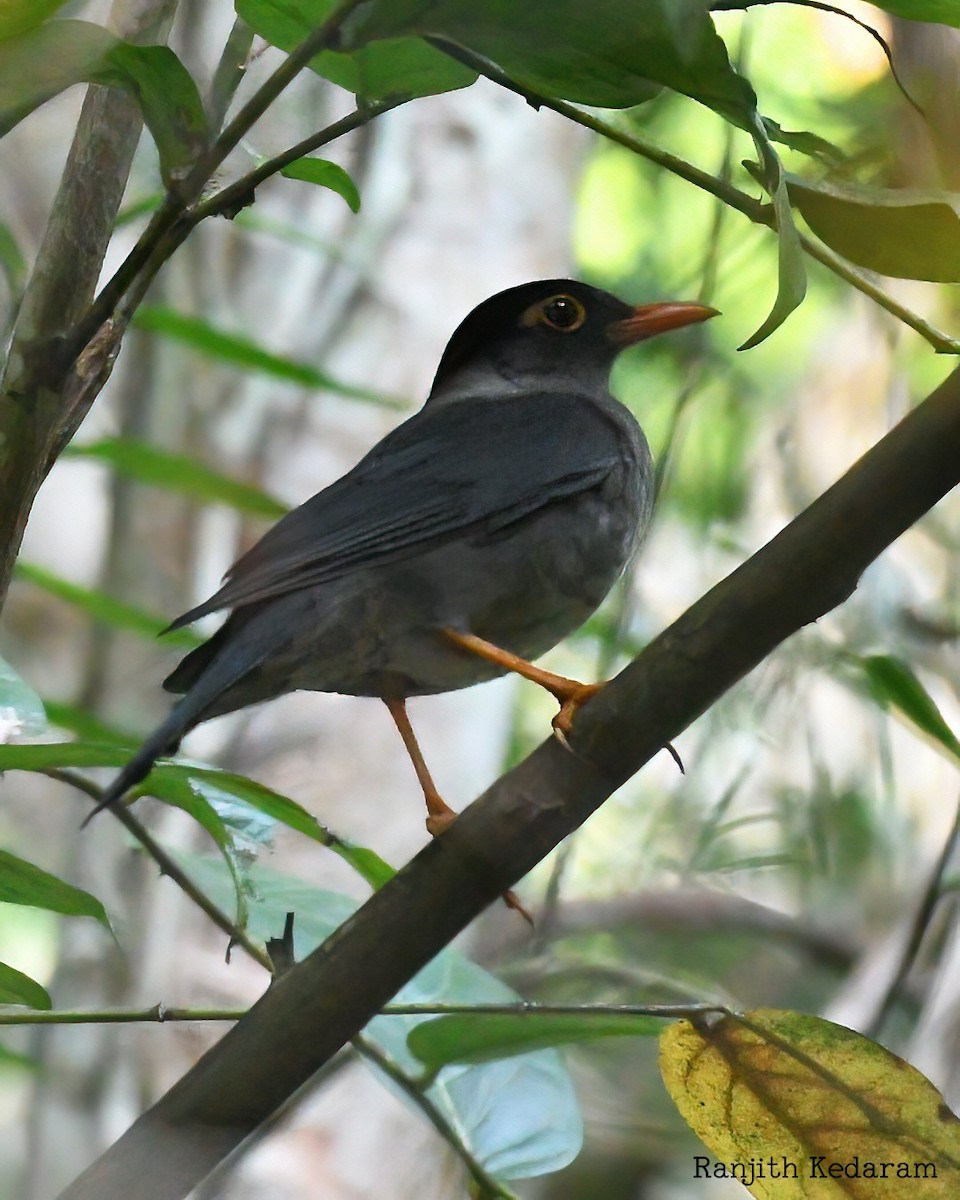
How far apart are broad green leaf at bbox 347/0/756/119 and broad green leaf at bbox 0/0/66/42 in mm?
262

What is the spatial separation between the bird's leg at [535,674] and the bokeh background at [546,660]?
3.37 feet

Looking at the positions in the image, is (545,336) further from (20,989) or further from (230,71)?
(20,989)

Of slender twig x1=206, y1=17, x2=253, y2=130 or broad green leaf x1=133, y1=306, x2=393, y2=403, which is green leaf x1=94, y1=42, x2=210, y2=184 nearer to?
slender twig x1=206, y1=17, x2=253, y2=130

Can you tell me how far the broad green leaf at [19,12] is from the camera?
1.17 metres

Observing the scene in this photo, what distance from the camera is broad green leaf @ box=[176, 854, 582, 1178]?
6.62 ft

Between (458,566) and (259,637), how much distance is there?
1.46 feet

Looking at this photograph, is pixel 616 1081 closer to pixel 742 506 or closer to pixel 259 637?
pixel 259 637

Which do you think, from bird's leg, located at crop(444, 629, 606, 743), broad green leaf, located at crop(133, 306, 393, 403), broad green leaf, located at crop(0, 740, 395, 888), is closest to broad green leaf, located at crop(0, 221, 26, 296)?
broad green leaf, located at crop(133, 306, 393, 403)

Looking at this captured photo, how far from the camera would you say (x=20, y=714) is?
182cm

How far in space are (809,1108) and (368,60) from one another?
4.31 feet

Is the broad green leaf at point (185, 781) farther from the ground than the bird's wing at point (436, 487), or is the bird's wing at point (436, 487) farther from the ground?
the bird's wing at point (436, 487)

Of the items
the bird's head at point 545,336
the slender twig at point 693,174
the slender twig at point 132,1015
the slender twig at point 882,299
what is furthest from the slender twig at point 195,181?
the bird's head at point 545,336

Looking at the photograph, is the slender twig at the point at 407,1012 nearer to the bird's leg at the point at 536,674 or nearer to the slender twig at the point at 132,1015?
the slender twig at the point at 132,1015

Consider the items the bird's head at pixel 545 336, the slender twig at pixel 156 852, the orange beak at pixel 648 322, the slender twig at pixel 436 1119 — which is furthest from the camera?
the bird's head at pixel 545 336
